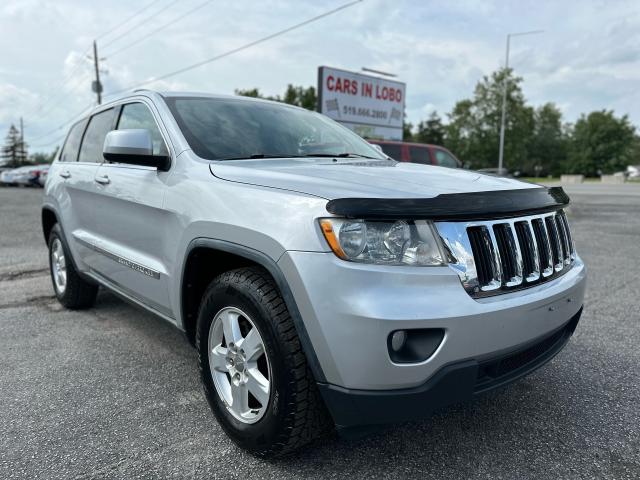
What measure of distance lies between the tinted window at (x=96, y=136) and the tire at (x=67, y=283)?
72cm

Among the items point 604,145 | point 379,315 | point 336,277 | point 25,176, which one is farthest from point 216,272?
point 604,145

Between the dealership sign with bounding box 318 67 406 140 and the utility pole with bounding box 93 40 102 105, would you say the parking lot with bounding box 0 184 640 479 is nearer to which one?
the dealership sign with bounding box 318 67 406 140

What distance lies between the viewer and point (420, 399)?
1.86 m

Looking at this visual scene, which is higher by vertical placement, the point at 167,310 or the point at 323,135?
the point at 323,135

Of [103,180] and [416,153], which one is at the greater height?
[416,153]

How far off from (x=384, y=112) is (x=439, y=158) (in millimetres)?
5177

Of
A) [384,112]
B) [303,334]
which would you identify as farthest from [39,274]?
[384,112]

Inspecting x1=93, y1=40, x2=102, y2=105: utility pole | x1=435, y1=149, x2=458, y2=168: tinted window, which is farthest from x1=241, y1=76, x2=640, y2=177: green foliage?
x1=435, y1=149, x2=458, y2=168: tinted window

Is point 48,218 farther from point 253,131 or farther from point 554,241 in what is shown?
point 554,241

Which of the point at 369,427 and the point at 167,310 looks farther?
the point at 167,310

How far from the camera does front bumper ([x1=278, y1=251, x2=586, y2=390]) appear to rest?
1.79m

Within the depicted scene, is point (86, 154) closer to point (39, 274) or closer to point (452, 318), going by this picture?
point (39, 274)

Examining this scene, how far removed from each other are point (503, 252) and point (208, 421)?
1639 mm

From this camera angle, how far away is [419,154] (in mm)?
12859
